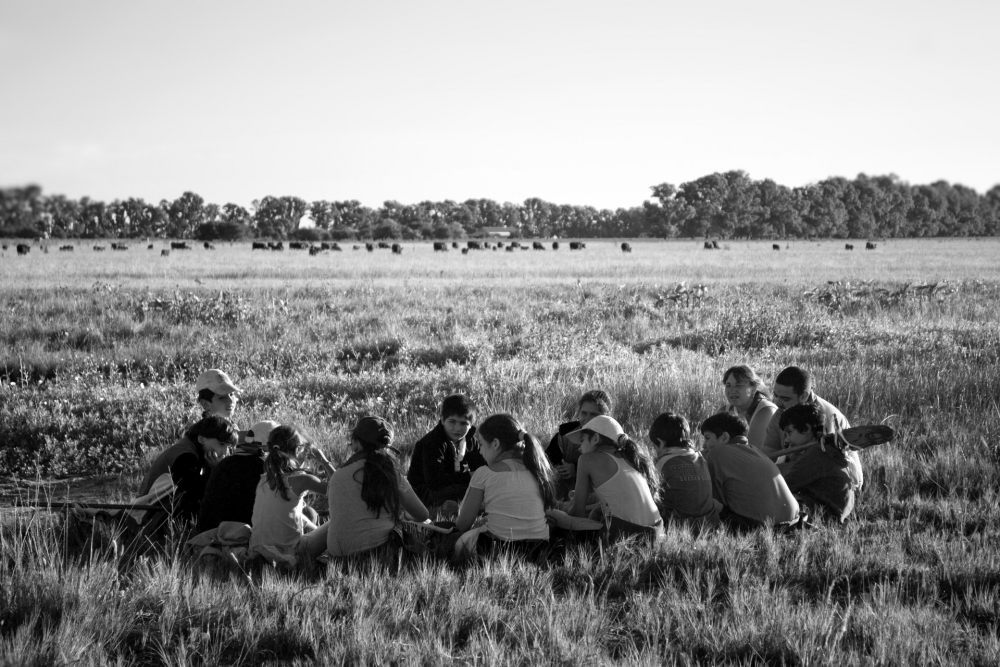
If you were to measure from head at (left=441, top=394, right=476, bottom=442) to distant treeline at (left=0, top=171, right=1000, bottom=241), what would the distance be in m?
88.5

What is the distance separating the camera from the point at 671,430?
5.77 metres

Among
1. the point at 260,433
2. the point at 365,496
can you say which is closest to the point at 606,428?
the point at 365,496

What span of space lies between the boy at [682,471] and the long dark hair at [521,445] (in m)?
0.85

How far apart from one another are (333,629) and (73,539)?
2.69 metres

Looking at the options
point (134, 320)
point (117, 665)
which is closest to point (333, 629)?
point (117, 665)

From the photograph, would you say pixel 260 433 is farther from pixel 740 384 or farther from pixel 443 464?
pixel 740 384

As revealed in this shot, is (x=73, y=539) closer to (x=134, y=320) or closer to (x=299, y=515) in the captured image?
(x=299, y=515)

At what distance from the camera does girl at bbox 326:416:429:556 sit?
539 cm

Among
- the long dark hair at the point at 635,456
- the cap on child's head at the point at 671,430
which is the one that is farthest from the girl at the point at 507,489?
the cap on child's head at the point at 671,430

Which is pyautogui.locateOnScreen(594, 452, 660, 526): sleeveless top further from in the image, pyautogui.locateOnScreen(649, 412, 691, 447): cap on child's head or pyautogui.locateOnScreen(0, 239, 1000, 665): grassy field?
pyautogui.locateOnScreen(649, 412, 691, 447): cap on child's head

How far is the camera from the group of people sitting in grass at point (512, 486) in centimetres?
541

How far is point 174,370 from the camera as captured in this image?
1331 cm

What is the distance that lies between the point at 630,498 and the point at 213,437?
119 inches

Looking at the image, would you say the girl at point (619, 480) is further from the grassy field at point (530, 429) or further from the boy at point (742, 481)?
the boy at point (742, 481)
